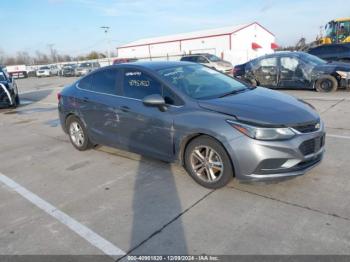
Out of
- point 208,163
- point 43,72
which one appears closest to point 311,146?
point 208,163

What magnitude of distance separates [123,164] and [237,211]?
7.55 feet

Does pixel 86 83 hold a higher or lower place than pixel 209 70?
lower

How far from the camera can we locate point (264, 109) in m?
3.71

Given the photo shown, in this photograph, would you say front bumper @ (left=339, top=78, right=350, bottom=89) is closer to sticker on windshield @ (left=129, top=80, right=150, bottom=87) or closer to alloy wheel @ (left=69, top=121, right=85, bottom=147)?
sticker on windshield @ (left=129, top=80, right=150, bottom=87)

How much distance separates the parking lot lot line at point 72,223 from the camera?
294cm

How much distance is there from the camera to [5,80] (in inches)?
495

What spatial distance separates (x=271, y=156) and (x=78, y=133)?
389 cm

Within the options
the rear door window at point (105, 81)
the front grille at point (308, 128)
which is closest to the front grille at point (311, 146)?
the front grille at point (308, 128)

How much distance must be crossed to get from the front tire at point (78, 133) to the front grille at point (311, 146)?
12.5ft

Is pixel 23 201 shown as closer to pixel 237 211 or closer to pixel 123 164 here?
pixel 123 164

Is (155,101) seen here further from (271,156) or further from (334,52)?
(334,52)

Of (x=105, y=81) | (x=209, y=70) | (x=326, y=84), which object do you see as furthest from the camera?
(x=326, y=84)

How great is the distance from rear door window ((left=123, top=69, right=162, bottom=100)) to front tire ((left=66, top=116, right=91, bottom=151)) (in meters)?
1.48

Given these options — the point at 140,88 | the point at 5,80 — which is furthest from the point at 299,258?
the point at 5,80
